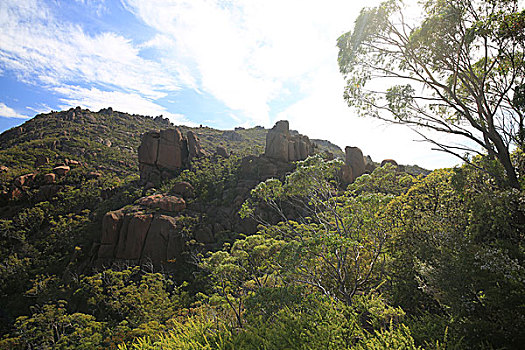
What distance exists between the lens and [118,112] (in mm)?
76125

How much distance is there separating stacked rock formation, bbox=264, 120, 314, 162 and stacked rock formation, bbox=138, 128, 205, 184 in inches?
502

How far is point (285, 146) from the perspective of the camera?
29.8m

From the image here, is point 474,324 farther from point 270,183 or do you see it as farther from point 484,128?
point 270,183

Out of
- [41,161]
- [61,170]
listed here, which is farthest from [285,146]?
[41,161]

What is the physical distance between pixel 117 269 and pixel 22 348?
7.78m

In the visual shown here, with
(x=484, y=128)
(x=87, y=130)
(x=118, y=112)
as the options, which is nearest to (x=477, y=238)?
(x=484, y=128)

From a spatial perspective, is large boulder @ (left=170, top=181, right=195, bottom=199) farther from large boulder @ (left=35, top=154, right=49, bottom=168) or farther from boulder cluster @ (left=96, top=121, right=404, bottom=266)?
large boulder @ (left=35, top=154, right=49, bottom=168)

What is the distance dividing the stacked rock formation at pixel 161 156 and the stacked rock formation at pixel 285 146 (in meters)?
12.8

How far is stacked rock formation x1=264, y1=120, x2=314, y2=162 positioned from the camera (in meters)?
29.8

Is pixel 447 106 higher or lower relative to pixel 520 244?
higher

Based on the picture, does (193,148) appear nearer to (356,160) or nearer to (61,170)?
(61,170)

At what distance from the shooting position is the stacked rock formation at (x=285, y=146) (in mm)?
29797

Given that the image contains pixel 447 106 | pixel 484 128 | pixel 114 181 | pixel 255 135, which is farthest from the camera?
pixel 255 135

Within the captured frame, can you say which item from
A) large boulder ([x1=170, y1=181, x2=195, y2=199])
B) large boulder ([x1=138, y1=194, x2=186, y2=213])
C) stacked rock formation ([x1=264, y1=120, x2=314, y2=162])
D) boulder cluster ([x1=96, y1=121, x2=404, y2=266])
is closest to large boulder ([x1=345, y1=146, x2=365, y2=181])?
boulder cluster ([x1=96, y1=121, x2=404, y2=266])
